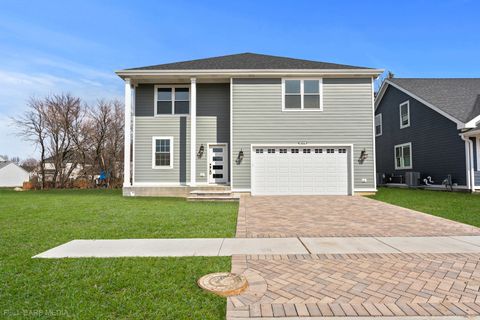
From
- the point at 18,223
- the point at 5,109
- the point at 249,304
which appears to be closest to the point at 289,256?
the point at 249,304

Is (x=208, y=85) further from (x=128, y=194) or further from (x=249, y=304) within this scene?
(x=249, y=304)

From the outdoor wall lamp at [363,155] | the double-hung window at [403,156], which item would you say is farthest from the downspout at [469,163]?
the outdoor wall lamp at [363,155]

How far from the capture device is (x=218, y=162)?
1355cm

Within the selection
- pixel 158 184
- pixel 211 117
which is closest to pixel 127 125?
pixel 158 184

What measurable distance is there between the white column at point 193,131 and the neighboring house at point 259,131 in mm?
47

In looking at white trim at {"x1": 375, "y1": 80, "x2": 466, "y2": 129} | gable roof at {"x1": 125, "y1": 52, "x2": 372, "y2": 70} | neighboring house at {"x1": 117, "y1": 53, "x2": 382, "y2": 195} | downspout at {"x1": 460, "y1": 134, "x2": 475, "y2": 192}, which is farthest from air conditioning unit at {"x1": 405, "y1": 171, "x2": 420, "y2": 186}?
gable roof at {"x1": 125, "y1": 52, "x2": 372, "y2": 70}

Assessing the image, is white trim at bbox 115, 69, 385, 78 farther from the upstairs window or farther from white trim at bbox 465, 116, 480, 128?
the upstairs window

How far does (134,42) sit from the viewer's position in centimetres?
1415

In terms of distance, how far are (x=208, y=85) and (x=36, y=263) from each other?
11504 mm

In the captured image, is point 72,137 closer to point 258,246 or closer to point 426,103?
point 258,246

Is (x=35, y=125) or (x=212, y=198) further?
(x=35, y=125)

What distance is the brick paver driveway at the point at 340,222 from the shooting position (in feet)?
17.9

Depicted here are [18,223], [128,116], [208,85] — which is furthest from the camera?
[208,85]

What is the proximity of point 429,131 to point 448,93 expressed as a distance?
3.11 metres
